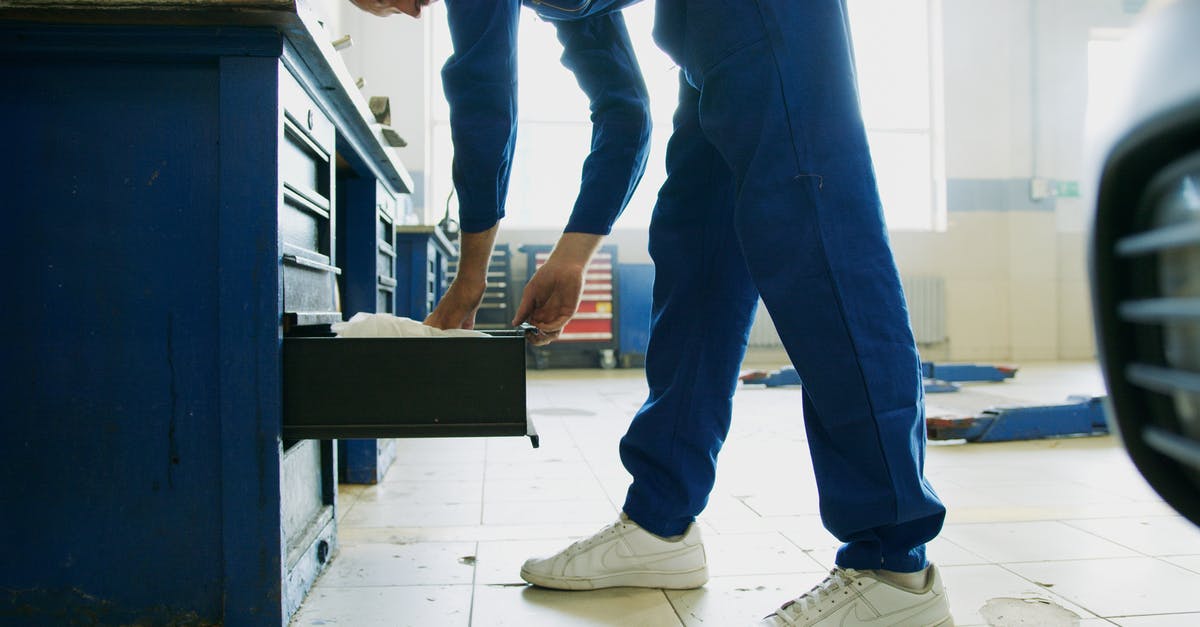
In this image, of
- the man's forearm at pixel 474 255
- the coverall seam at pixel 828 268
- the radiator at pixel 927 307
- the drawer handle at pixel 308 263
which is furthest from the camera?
the radiator at pixel 927 307

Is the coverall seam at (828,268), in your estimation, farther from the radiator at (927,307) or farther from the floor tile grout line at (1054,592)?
the radiator at (927,307)

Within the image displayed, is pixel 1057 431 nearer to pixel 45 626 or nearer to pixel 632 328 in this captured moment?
pixel 45 626

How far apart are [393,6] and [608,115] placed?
0.38 meters

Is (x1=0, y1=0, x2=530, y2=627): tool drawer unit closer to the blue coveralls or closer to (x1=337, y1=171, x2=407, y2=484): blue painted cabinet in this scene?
the blue coveralls

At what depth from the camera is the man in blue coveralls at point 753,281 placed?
86cm

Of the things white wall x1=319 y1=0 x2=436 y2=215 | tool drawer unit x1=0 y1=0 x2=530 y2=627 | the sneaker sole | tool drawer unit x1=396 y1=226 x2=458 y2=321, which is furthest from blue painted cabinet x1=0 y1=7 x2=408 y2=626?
white wall x1=319 y1=0 x2=436 y2=215

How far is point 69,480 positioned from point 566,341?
4715 millimetres

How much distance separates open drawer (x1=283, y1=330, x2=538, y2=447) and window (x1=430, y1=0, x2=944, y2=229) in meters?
4.85

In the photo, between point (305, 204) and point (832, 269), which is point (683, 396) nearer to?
point (832, 269)

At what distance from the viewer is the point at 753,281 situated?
3.29ft

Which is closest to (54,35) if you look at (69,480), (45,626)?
(69,480)

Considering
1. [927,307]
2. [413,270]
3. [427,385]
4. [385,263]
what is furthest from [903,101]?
[427,385]

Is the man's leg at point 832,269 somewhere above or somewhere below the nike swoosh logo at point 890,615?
above


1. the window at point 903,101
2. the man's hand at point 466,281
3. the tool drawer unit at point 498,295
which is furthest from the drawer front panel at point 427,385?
the window at point 903,101
